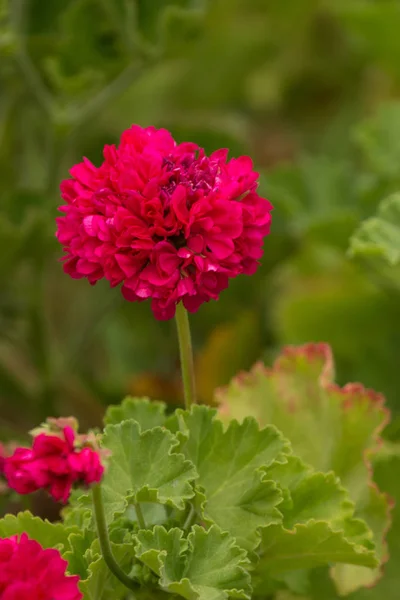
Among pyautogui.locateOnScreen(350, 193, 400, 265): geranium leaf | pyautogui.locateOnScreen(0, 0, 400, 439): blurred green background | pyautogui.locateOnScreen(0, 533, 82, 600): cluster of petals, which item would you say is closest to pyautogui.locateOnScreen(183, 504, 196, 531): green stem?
pyautogui.locateOnScreen(0, 533, 82, 600): cluster of petals

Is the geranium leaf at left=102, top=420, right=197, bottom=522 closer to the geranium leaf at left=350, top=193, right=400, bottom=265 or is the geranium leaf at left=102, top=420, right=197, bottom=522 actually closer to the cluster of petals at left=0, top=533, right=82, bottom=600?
the cluster of petals at left=0, top=533, right=82, bottom=600

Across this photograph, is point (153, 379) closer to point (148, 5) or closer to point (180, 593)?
point (148, 5)

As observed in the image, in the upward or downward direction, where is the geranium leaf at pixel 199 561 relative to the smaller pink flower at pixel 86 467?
downward

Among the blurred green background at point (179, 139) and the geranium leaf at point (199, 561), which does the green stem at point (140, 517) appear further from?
the blurred green background at point (179, 139)

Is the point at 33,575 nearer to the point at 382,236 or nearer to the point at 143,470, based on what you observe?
the point at 143,470

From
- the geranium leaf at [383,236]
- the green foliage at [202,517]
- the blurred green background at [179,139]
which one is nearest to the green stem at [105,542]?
the green foliage at [202,517]

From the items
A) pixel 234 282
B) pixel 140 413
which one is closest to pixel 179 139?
pixel 234 282

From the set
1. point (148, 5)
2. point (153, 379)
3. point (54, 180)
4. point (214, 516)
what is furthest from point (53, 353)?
point (214, 516)
